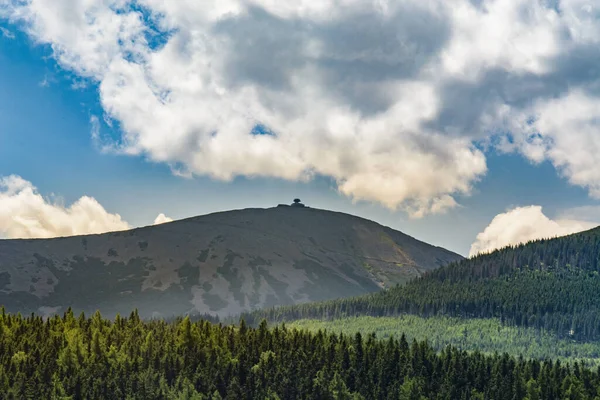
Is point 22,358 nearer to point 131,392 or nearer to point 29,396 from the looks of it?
point 29,396

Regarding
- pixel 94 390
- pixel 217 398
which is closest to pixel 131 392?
pixel 94 390

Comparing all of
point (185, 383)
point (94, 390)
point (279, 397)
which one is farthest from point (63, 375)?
point (279, 397)

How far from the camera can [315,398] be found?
199875 mm

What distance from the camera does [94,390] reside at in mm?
187750

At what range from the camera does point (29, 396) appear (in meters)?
182

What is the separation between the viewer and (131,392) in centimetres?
19188

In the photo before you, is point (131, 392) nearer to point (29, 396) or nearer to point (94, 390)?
point (94, 390)

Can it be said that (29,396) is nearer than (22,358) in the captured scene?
Yes

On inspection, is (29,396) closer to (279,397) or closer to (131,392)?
(131,392)

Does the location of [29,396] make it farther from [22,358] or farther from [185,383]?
[185,383]

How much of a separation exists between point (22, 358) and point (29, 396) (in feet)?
63.9

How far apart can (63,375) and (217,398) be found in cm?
4488

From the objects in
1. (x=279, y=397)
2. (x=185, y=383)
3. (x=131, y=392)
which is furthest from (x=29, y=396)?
(x=279, y=397)

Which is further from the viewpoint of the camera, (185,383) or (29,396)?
(185,383)
